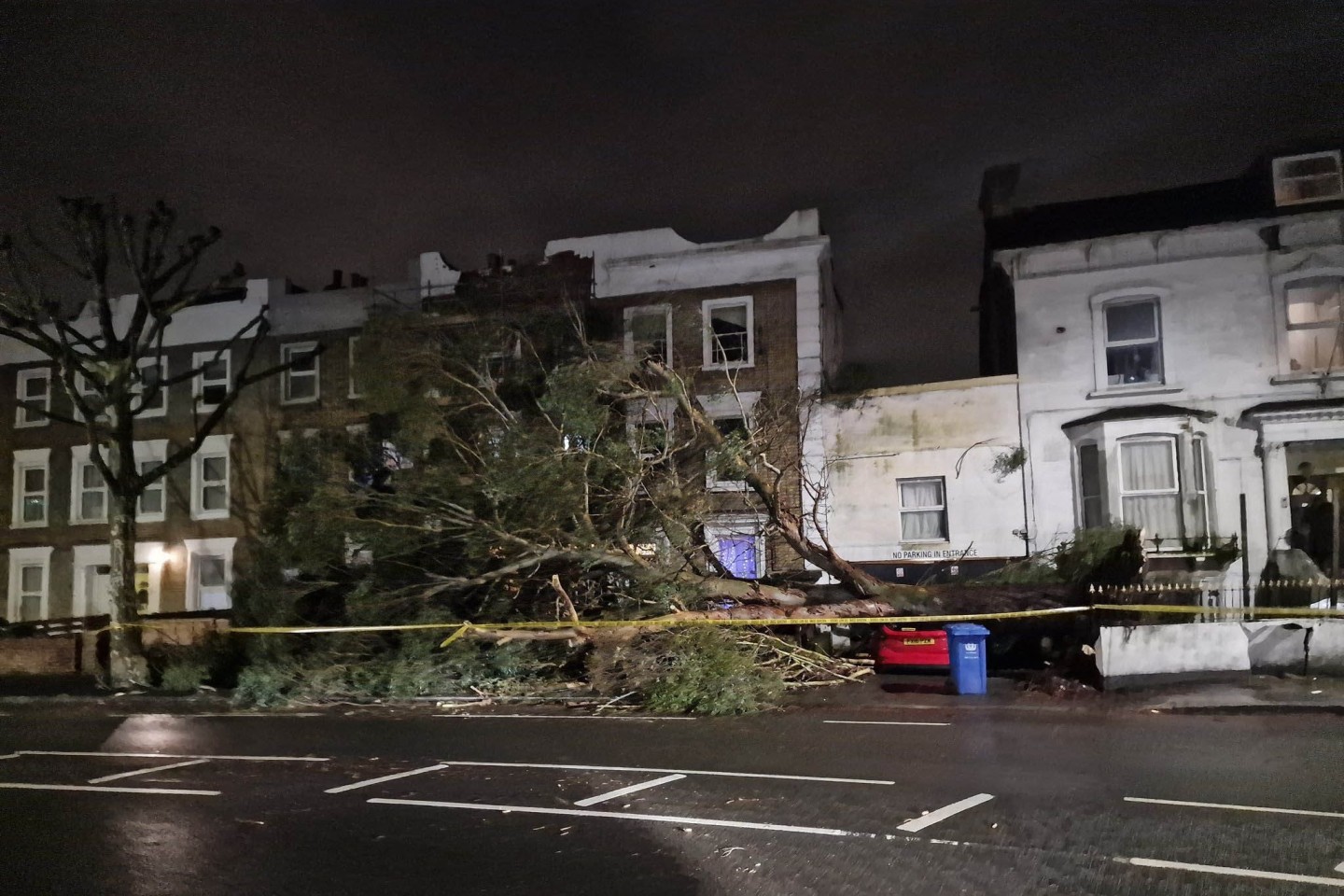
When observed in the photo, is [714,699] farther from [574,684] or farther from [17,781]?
[17,781]

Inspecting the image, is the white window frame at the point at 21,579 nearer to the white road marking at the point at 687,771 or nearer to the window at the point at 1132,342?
the white road marking at the point at 687,771

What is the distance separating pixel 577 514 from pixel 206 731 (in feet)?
18.2

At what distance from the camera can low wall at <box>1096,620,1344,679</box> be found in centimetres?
1176

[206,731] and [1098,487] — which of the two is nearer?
[206,731]

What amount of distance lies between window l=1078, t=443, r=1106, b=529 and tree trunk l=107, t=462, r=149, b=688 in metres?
16.2

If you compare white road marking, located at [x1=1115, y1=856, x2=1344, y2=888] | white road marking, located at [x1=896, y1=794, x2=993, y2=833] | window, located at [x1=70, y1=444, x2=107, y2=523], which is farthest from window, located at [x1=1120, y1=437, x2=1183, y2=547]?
window, located at [x1=70, y1=444, x2=107, y2=523]

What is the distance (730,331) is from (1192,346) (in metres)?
8.37

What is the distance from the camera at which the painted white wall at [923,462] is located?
58.2 ft

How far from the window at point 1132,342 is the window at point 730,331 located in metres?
6.58

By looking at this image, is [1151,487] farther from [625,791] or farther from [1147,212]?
[625,791]

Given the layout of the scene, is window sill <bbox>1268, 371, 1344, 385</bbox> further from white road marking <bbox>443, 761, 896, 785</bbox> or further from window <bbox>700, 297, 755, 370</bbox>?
white road marking <bbox>443, 761, 896, 785</bbox>

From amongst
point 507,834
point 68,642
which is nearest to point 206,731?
point 507,834

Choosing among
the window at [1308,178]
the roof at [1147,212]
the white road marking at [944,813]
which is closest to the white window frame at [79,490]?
the roof at [1147,212]

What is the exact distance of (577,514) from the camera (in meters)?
14.4
